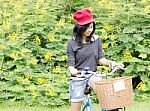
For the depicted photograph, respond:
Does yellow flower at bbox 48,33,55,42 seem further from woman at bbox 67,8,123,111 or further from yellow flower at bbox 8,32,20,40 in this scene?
woman at bbox 67,8,123,111

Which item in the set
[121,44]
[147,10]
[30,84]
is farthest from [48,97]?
[147,10]

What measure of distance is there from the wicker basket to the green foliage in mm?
3601

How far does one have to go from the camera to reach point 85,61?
4.28 m

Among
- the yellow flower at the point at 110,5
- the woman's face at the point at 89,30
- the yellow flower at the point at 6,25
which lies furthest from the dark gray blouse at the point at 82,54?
the yellow flower at the point at 110,5

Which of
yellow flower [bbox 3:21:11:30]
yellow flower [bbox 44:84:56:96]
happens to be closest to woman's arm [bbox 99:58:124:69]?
yellow flower [bbox 44:84:56:96]

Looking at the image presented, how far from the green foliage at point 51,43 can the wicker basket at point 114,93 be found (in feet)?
11.8

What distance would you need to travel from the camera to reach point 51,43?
8453mm

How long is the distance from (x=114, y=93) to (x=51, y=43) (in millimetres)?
4896

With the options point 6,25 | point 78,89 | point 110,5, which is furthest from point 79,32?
point 110,5

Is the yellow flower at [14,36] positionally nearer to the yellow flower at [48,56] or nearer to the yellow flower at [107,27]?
the yellow flower at [48,56]

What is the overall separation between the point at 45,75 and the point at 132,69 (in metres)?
1.57

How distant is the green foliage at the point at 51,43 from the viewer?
24.5ft

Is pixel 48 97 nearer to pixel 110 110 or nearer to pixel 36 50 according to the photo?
pixel 36 50

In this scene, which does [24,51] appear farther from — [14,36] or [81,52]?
[81,52]
